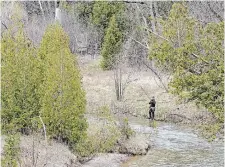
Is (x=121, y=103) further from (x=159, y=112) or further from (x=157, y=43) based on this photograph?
(x=157, y=43)

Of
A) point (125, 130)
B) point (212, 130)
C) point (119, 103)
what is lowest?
point (119, 103)

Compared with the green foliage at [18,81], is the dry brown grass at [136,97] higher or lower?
lower

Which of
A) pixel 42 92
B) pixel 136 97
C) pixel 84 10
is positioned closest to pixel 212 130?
pixel 42 92

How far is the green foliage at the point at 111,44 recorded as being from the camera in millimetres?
44719

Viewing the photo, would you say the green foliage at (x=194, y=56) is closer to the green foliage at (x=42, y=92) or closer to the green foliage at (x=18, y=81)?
the green foliage at (x=42, y=92)

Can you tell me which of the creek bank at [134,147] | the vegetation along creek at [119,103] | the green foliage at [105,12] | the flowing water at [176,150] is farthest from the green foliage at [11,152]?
the green foliage at [105,12]

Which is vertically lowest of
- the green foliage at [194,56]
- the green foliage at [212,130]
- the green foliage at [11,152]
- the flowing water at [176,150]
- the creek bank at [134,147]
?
the flowing water at [176,150]

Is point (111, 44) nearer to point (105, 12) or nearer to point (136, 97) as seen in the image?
point (105, 12)

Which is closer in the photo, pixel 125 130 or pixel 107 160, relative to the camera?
pixel 107 160

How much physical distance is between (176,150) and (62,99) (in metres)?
6.49

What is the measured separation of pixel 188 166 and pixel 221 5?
7043mm

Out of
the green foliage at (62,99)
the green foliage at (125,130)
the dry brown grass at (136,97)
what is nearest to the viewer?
the green foliage at (62,99)

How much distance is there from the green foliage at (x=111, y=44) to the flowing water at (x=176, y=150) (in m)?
16.2

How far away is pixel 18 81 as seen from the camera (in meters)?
21.2
